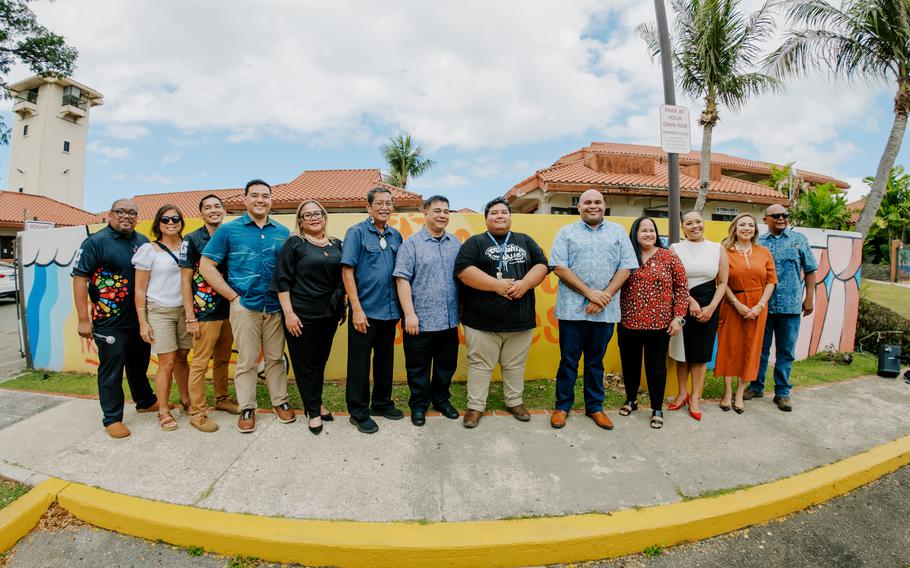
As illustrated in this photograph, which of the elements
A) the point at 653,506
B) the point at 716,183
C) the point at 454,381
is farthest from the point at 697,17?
the point at 653,506

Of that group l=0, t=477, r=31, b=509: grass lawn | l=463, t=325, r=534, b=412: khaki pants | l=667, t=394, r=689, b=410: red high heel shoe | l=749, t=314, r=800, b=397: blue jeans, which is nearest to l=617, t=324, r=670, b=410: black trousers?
l=667, t=394, r=689, b=410: red high heel shoe

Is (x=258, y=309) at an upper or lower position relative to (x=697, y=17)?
lower

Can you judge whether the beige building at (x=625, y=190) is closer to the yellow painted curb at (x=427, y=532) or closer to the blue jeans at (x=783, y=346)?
the blue jeans at (x=783, y=346)

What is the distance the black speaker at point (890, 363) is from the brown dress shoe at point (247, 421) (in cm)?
714

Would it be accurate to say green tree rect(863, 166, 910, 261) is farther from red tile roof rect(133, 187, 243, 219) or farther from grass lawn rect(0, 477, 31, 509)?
red tile roof rect(133, 187, 243, 219)

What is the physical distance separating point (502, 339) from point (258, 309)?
1.96m

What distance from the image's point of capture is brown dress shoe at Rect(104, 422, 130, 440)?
3219mm

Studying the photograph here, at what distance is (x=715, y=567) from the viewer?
84.2 inches

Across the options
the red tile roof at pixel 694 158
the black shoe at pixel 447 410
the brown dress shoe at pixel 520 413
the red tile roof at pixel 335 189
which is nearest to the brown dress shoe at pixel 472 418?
the black shoe at pixel 447 410

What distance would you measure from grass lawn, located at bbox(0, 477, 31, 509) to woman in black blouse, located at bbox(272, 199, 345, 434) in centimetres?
173

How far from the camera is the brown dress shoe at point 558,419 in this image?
3.38 meters

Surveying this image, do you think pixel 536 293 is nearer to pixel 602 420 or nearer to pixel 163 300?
pixel 602 420

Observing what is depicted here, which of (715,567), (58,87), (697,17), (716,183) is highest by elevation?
(58,87)

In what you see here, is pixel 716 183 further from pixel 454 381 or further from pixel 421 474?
pixel 421 474
